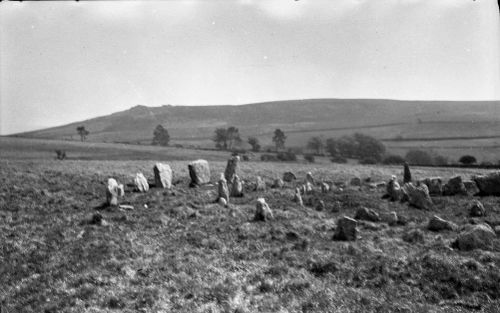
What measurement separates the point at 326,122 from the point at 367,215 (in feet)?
482

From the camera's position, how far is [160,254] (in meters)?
14.7

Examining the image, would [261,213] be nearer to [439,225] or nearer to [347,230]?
[347,230]

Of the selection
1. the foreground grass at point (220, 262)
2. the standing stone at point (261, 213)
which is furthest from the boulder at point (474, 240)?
the standing stone at point (261, 213)

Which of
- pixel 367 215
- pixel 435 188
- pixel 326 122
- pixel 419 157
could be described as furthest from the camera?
pixel 326 122

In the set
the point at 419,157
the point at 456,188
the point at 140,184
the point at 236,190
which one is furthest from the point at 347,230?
the point at 419,157

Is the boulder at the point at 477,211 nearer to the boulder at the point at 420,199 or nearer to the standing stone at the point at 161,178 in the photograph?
the boulder at the point at 420,199

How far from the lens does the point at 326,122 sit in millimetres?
165500

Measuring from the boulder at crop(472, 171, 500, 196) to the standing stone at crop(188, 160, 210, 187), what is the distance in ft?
65.1

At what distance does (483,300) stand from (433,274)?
182cm

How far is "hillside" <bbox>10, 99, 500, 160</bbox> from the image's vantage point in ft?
409

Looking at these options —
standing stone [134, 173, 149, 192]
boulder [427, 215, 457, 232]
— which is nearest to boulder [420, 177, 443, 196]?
boulder [427, 215, 457, 232]

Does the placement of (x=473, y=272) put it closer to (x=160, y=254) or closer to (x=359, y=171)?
(x=160, y=254)

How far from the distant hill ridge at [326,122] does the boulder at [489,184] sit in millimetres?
93342

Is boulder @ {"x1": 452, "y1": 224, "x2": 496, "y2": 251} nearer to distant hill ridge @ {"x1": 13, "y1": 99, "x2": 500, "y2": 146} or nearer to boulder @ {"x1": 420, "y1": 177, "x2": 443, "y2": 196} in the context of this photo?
boulder @ {"x1": 420, "y1": 177, "x2": 443, "y2": 196}
